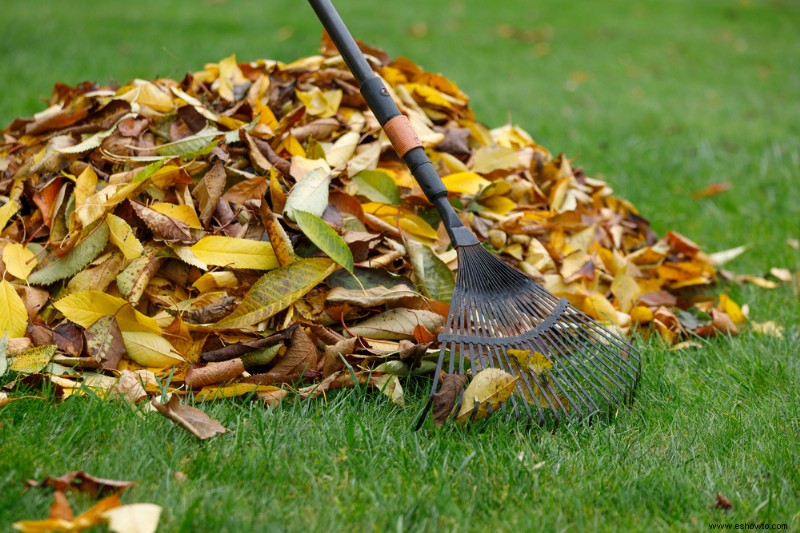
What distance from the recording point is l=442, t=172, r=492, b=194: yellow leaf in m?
2.71

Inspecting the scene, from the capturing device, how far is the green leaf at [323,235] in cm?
219

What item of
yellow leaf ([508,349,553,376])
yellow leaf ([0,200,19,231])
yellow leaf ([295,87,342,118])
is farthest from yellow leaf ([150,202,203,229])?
yellow leaf ([508,349,553,376])

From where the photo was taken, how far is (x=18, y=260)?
2262 mm

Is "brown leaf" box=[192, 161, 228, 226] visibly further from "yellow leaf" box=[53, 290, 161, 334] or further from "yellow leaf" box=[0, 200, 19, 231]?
"yellow leaf" box=[0, 200, 19, 231]

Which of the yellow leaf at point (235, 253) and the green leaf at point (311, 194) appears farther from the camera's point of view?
the green leaf at point (311, 194)

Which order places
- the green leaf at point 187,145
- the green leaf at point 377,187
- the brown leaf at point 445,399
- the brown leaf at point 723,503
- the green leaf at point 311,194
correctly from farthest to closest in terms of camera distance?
1. the green leaf at point 377,187
2. the green leaf at point 187,145
3. the green leaf at point 311,194
4. the brown leaf at point 445,399
5. the brown leaf at point 723,503

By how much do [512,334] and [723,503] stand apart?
0.68 meters

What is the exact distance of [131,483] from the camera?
5.14 ft

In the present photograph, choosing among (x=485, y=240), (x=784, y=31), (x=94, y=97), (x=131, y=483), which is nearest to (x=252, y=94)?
(x=94, y=97)

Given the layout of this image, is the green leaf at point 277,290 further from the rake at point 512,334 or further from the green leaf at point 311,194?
the rake at point 512,334

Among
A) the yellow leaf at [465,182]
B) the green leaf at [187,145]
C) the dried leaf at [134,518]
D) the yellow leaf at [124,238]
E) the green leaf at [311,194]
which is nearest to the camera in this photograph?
the dried leaf at [134,518]

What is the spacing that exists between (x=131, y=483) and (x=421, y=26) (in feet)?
24.7

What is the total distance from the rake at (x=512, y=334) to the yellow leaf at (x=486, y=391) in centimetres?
2

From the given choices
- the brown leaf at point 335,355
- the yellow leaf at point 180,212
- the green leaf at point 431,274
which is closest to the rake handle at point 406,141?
the green leaf at point 431,274
